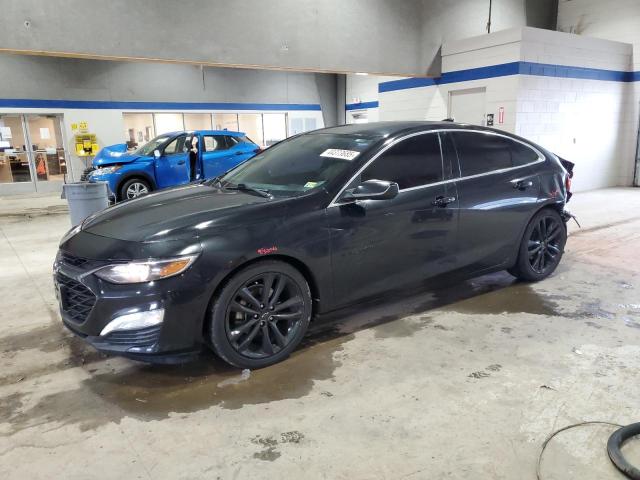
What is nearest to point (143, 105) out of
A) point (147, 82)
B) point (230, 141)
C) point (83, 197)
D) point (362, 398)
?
point (147, 82)

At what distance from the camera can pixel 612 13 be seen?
11633mm

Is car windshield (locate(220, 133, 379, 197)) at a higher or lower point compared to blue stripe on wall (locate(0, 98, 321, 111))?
lower

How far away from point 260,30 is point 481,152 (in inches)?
220

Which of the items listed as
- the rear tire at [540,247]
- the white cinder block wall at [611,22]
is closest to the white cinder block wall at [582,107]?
the white cinder block wall at [611,22]

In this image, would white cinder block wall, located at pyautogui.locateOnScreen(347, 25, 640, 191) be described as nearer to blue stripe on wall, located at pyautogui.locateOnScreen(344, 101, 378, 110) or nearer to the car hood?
blue stripe on wall, located at pyautogui.locateOnScreen(344, 101, 378, 110)

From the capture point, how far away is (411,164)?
353 cm

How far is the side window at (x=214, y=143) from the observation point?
32.5 feet

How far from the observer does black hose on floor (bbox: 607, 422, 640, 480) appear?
2.07 meters

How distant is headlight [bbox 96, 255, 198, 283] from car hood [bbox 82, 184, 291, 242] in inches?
5.5

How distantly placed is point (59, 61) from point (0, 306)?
39.1 feet

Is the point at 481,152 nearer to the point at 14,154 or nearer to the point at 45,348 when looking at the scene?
the point at 45,348

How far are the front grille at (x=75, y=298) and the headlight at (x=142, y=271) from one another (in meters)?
0.18

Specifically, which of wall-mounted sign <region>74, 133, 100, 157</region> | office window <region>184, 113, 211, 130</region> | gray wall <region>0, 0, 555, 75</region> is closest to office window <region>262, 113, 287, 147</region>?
office window <region>184, 113, 211, 130</region>

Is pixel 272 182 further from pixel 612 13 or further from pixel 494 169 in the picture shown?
pixel 612 13
